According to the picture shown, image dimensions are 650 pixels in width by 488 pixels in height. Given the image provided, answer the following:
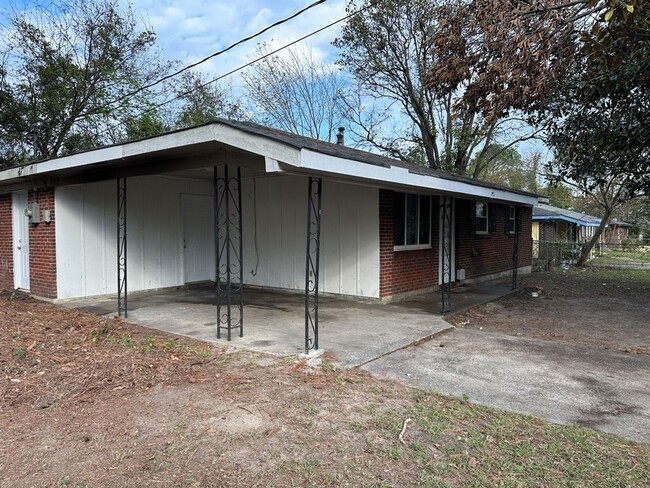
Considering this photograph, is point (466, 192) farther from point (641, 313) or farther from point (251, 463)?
point (251, 463)

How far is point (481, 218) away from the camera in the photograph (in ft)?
42.5

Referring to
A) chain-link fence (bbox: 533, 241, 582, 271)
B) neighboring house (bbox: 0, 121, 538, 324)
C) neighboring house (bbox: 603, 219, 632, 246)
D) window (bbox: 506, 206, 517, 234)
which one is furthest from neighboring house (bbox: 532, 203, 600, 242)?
neighboring house (bbox: 0, 121, 538, 324)

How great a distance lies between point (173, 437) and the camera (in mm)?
3264

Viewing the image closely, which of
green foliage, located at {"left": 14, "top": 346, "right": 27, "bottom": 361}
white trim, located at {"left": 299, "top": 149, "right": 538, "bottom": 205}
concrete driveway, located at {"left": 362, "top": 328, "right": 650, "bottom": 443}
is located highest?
white trim, located at {"left": 299, "top": 149, "right": 538, "bottom": 205}

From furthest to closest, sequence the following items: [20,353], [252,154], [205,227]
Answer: [205,227]
[252,154]
[20,353]

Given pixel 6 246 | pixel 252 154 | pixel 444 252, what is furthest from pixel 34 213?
pixel 444 252

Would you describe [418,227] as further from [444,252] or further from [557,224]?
[557,224]

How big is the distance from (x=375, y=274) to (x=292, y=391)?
16.7ft

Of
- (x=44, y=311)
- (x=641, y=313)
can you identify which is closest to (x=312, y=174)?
(x=44, y=311)

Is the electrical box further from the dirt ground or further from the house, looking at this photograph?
the dirt ground

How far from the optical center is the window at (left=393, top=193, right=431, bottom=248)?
31.3 ft

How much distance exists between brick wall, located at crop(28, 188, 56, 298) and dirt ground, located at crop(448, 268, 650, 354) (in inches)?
298

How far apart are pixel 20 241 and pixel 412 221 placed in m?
8.46

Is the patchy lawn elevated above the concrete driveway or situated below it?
above
